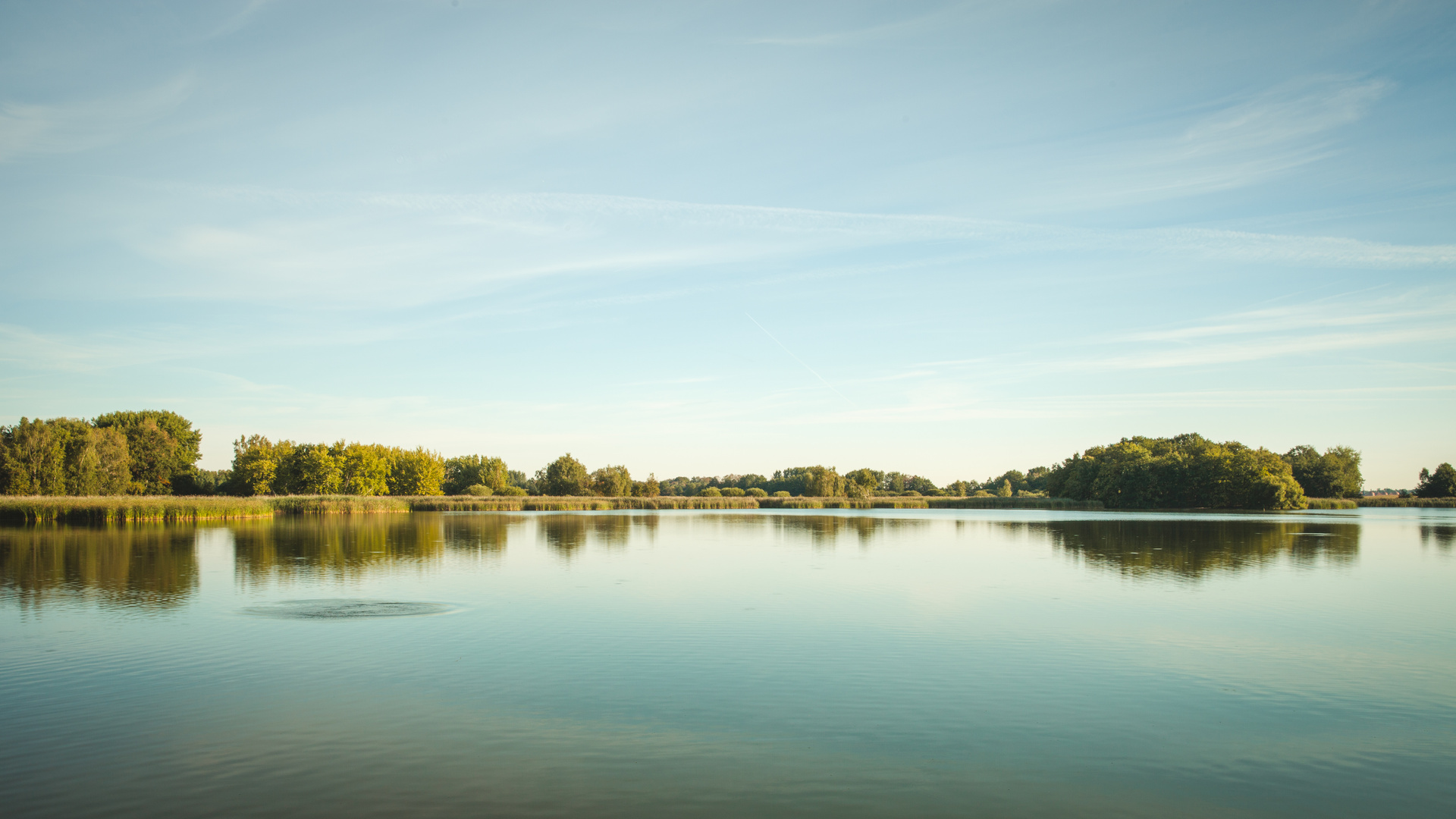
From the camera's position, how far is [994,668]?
13.0 meters

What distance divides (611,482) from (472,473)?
25894 mm

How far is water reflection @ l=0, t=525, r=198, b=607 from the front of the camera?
19703mm

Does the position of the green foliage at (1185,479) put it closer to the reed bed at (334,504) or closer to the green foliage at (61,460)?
the reed bed at (334,504)

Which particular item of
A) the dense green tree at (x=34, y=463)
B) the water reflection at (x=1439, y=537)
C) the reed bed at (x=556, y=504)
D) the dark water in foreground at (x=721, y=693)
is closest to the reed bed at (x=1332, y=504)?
the water reflection at (x=1439, y=537)

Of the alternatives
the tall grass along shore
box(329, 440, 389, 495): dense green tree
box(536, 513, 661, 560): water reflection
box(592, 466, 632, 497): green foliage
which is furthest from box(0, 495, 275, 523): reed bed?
box(592, 466, 632, 497): green foliage

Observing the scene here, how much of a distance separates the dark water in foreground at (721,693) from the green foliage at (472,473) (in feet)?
340

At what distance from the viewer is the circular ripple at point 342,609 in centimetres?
1755

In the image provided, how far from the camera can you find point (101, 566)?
83.8ft

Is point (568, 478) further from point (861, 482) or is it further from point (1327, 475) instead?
point (1327, 475)

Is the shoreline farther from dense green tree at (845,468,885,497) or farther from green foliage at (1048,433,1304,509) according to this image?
dense green tree at (845,468,885,497)

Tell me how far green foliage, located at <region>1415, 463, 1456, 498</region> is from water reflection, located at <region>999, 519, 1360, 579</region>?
3183 inches

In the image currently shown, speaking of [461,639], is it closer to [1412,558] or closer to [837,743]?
[837,743]

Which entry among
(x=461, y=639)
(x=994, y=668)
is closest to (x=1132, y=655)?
(x=994, y=668)

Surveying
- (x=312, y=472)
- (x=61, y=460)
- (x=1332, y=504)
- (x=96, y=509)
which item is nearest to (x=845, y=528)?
(x=96, y=509)
